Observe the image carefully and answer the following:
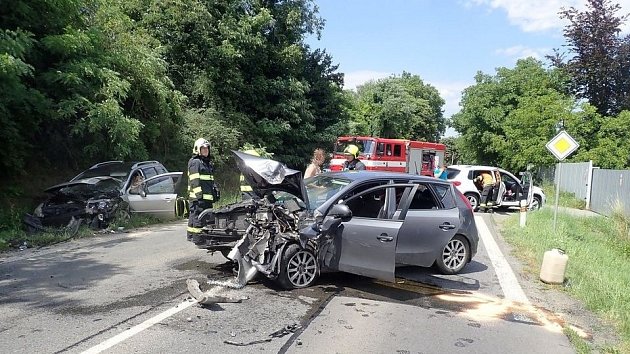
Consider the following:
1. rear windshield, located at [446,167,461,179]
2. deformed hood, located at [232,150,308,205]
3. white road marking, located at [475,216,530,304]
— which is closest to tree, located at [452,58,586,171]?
rear windshield, located at [446,167,461,179]

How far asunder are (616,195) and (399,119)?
35.6 metres

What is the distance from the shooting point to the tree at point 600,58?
33000 millimetres

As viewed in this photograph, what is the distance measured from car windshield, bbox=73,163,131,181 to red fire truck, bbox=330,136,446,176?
521 inches

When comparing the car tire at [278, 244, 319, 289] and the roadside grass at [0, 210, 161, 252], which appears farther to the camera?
the roadside grass at [0, 210, 161, 252]

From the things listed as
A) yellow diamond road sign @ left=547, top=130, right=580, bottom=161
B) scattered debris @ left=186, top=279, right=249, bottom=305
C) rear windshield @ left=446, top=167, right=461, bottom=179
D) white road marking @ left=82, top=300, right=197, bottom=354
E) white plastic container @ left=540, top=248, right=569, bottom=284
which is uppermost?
yellow diamond road sign @ left=547, top=130, right=580, bottom=161

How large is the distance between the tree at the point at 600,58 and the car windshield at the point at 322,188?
31.8 meters

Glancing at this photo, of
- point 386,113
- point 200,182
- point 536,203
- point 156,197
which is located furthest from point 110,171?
point 386,113

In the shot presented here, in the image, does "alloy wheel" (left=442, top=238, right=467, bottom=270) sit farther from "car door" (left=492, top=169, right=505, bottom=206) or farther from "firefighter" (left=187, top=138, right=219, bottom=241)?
"car door" (left=492, top=169, right=505, bottom=206)

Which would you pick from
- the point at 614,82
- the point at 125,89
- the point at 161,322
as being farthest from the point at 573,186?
the point at 161,322

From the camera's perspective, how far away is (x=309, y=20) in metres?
27.8

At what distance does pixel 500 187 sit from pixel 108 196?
1337 centimetres

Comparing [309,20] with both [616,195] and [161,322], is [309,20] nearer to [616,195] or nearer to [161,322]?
[616,195]

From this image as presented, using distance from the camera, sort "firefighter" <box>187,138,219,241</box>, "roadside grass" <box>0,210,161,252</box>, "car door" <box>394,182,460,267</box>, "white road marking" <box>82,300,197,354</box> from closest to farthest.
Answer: "white road marking" <box>82,300,197,354</box> < "car door" <box>394,182,460,267</box> < "firefighter" <box>187,138,219,241</box> < "roadside grass" <box>0,210,161,252</box>

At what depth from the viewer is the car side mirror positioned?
642cm
